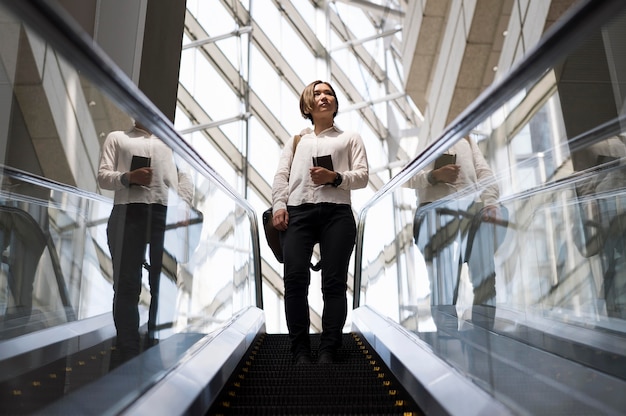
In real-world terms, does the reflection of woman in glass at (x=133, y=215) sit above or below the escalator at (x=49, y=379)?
above

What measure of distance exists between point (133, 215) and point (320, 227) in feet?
6.47

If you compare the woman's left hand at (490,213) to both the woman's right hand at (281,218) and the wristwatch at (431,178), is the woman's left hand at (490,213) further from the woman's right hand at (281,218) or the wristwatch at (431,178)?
the woman's right hand at (281,218)

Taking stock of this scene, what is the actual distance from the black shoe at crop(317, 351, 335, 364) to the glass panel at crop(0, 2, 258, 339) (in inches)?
46.3

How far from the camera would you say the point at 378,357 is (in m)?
4.24

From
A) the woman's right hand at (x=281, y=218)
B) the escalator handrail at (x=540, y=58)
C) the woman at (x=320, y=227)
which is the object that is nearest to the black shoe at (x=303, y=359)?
the woman at (x=320, y=227)

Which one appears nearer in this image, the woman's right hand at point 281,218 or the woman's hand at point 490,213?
the woman's hand at point 490,213

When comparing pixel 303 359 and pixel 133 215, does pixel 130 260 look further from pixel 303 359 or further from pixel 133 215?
pixel 303 359

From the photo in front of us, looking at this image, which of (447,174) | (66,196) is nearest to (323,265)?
(447,174)

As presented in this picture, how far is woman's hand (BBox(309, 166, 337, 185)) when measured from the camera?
4.21 meters

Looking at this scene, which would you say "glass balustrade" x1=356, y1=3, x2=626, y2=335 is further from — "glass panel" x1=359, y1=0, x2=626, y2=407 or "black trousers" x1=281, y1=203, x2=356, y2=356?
"black trousers" x1=281, y1=203, x2=356, y2=356

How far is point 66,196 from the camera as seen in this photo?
2.17 metres

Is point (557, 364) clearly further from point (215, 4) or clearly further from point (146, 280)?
point (215, 4)

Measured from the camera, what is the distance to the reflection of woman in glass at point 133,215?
7.79ft

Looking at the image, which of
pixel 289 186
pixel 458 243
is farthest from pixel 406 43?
pixel 458 243
